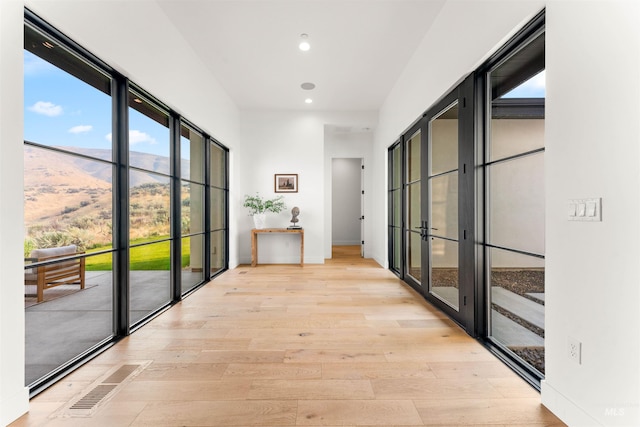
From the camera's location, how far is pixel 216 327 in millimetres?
2764

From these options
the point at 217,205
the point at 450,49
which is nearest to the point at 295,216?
the point at 217,205

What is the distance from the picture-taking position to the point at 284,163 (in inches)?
239

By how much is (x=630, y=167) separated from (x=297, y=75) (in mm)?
4063

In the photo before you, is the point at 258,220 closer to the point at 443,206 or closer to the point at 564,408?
the point at 443,206

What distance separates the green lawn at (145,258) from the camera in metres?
2.29

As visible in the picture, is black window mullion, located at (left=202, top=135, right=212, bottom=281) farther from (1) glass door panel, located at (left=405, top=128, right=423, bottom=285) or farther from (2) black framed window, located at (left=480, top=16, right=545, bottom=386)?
(2) black framed window, located at (left=480, top=16, right=545, bottom=386)

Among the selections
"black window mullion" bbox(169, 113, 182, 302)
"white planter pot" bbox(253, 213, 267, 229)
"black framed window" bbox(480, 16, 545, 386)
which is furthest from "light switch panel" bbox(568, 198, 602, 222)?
"white planter pot" bbox(253, 213, 267, 229)

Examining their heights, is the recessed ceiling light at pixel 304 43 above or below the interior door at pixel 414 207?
above

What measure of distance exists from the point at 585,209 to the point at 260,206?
5.05 m

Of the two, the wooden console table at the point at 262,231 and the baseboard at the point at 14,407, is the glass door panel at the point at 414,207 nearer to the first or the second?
the wooden console table at the point at 262,231

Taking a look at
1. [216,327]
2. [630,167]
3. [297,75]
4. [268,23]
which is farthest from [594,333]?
[297,75]

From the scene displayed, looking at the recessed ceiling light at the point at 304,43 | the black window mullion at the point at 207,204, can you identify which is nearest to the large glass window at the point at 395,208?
the recessed ceiling light at the point at 304,43

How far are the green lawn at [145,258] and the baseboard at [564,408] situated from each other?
3057mm

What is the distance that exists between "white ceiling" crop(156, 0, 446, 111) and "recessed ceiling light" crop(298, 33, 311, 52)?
0.06 m
